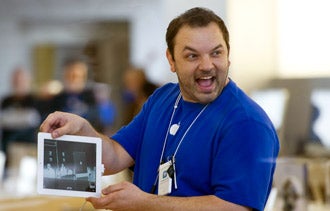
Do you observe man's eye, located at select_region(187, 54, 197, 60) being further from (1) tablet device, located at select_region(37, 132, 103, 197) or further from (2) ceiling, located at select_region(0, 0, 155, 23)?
(2) ceiling, located at select_region(0, 0, 155, 23)

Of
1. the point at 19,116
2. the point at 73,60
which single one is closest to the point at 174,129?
the point at 19,116

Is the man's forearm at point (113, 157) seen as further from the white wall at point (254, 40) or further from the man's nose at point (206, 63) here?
the white wall at point (254, 40)

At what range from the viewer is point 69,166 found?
69.7 inches

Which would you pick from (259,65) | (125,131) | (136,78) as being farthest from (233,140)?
(136,78)

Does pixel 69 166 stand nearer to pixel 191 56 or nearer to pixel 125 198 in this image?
pixel 125 198

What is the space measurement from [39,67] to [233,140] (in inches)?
363

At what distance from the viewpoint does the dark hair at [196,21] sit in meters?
1.68

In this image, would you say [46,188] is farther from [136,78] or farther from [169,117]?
[136,78]

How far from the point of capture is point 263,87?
2809mm

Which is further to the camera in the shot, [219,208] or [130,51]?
[130,51]

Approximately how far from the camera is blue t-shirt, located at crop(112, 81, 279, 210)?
165 centimetres

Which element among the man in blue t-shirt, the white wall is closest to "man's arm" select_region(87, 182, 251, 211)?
the man in blue t-shirt

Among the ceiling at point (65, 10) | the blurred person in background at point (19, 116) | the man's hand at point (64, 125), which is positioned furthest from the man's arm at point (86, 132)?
the ceiling at point (65, 10)

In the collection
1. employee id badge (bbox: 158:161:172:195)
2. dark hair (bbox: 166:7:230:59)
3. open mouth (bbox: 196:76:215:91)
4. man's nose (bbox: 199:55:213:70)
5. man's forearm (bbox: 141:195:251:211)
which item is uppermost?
dark hair (bbox: 166:7:230:59)
